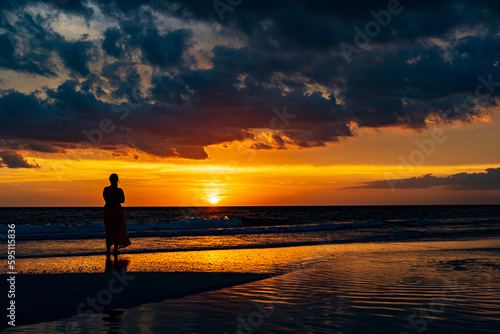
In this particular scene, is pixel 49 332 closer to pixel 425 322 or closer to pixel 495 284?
pixel 425 322

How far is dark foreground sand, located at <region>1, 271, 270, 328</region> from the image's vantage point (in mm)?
7751

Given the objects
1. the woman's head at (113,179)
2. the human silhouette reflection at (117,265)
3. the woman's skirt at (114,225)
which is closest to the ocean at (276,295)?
the human silhouette reflection at (117,265)

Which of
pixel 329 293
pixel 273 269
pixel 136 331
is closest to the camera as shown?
pixel 136 331

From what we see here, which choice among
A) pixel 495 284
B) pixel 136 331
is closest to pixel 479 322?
pixel 495 284

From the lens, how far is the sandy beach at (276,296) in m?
6.62

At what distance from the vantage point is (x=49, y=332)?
6277 millimetres

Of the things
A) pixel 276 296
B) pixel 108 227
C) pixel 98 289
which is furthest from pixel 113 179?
pixel 276 296

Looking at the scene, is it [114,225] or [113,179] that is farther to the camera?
[114,225]

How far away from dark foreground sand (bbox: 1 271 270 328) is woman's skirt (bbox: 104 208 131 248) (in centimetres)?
221

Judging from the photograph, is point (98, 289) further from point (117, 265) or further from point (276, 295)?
point (276, 295)

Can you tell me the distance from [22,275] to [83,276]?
1907 millimetres

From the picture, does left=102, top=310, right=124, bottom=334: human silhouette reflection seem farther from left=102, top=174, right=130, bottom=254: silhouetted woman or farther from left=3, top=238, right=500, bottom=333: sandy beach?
left=102, top=174, right=130, bottom=254: silhouetted woman

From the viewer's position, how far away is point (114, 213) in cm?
1345

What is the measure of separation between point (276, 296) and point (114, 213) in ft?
22.9
